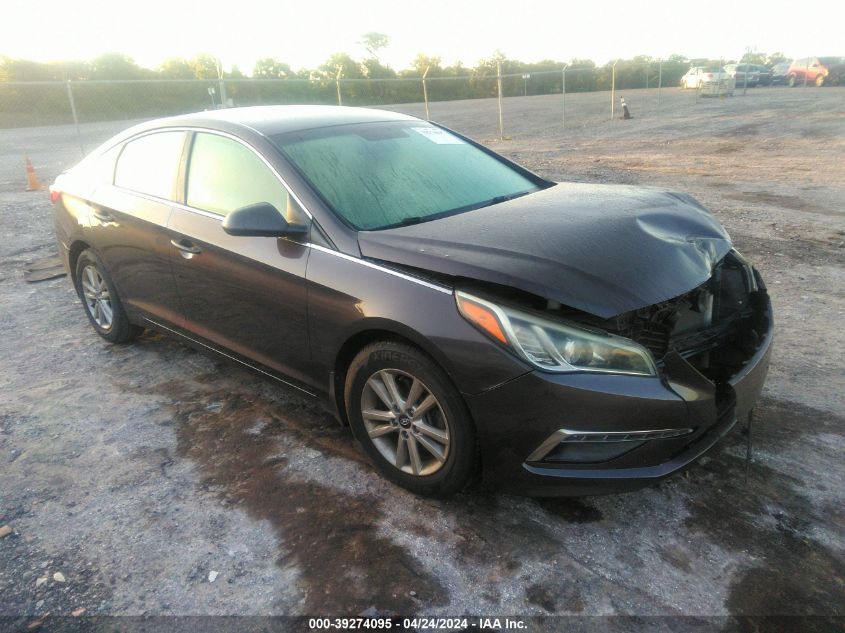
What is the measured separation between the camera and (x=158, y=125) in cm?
425

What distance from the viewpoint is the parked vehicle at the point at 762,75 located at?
131ft

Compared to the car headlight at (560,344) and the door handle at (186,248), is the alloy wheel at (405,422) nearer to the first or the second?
the car headlight at (560,344)

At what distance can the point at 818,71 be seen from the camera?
36.8 metres

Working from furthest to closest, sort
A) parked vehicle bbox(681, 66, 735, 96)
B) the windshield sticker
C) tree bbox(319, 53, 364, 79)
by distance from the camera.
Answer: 1. tree bbox(319, 53, 364, 79)
2. parked vehicle bbox(681, 66, 735, 96)
3. the windshield sticker

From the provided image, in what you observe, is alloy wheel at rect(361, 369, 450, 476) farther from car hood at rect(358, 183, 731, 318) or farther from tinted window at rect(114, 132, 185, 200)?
tinted window at rect(114, 132, 185, 200)

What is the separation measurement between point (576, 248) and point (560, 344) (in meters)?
0.50

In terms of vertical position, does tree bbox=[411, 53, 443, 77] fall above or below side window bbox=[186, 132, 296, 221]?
above

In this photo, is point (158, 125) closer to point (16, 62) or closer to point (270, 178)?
point (270, 178)

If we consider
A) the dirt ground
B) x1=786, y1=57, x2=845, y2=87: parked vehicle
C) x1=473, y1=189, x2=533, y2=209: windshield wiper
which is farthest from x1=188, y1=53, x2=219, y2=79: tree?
x1=473, y1=189, x2=533, y2=209: windshield wiper

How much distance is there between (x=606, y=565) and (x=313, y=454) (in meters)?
1.54

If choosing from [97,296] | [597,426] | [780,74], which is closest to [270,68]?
[780,74]

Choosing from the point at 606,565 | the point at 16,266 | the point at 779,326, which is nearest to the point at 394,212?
the point at 606,565

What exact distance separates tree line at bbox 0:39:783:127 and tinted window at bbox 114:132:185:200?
19.2 meters

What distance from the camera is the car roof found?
364cm
